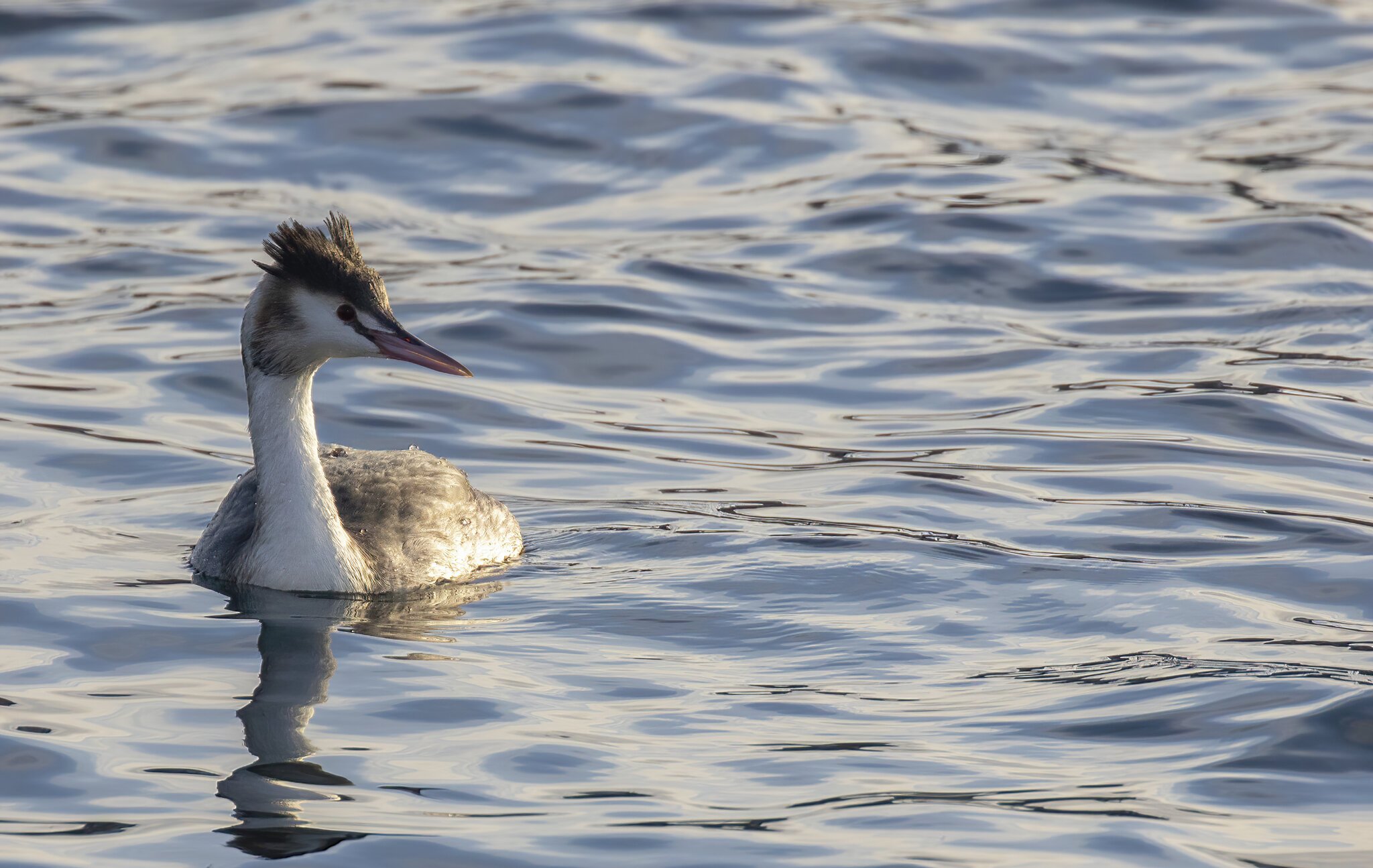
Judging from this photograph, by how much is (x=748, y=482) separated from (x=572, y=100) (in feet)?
29.2

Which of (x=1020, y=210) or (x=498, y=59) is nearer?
(x=1020, y=210)

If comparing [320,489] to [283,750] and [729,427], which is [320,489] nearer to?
[283,750]

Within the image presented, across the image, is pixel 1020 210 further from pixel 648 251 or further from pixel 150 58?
pixel 150 58

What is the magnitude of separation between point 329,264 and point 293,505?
1.09 meters

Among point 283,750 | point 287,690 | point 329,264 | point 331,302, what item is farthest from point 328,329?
point 283,750

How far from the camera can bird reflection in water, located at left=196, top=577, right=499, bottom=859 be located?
6.53m

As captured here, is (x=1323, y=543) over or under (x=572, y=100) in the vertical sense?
under

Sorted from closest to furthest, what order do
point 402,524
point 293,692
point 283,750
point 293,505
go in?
point 283,750 → point 293,692 → point 293,505 → point 402,524

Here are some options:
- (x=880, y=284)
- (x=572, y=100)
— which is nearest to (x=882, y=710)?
(x=880, y=284)

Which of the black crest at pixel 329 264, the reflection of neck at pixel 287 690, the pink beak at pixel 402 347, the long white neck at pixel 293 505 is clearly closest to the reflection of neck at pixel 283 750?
the reflection of neck at pixel 287 690

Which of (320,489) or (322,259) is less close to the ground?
(322,259)

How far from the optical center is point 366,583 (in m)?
9.31

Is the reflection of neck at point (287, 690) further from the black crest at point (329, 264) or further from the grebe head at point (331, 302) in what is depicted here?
the black crest at point (329, 264)

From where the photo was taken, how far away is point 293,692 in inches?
310
